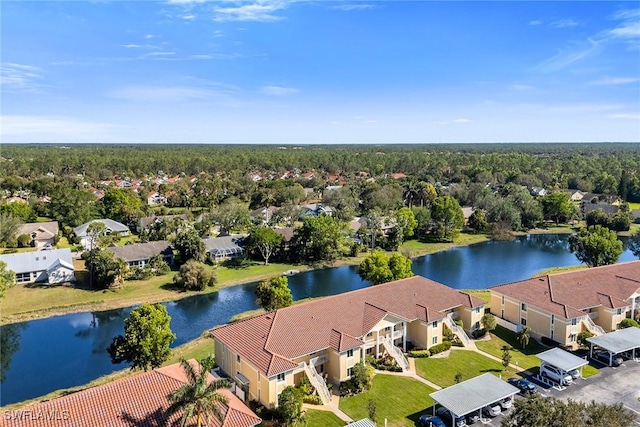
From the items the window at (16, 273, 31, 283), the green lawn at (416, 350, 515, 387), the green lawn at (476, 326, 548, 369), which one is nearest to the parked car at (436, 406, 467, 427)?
the green lawn at (416, 350, 515, 387)

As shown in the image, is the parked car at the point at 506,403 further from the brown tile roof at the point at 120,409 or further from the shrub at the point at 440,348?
the brown tile roof at the point at 120,409

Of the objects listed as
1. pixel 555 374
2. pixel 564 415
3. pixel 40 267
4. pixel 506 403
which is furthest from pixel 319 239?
pixel 564 415

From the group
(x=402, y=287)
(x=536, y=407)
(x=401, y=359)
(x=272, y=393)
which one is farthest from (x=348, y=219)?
(x=536, y=407)

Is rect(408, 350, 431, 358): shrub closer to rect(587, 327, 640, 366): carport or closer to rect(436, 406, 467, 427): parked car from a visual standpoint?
rect(436, 406, 467, 427): parked car

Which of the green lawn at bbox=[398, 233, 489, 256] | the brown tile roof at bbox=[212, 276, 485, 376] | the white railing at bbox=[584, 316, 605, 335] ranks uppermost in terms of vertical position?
the brown tile roof at bbox=[212, 276, 485, 376]

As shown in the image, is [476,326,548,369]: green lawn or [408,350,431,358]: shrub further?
[408,350,431,358]: shrub

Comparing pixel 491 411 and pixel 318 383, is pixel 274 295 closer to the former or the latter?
pixel 318 383

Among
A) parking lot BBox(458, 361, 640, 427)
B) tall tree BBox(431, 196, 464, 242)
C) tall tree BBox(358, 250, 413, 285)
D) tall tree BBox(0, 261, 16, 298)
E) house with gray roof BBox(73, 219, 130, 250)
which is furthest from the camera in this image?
tall tree BBox(431, 196, 464, 242)
